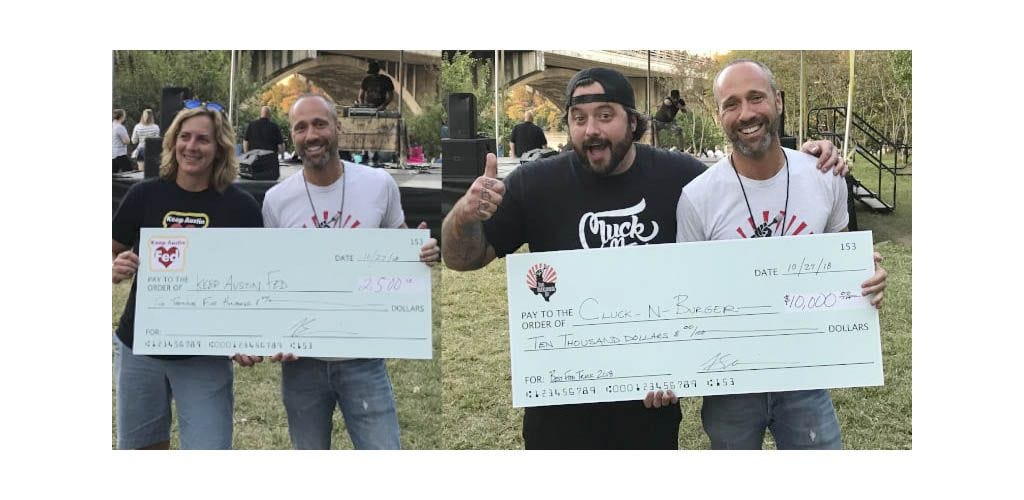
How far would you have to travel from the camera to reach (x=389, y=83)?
13.6 ft

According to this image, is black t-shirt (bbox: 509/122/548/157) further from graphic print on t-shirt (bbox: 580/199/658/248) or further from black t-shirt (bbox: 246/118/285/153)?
black t-shirt (bbox: 246/118/285/153)

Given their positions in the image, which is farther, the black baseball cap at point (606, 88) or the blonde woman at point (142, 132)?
the blonde woman at point (142, 132)

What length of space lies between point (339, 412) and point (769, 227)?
6.43ft

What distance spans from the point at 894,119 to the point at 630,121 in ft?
4.16

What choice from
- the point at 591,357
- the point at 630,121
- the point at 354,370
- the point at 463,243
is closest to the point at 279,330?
the point at 354,370

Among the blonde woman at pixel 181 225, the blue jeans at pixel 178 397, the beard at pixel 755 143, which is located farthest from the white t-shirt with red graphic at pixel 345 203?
the beard at pixel 755 143

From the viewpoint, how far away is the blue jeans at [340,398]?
4.03 metres

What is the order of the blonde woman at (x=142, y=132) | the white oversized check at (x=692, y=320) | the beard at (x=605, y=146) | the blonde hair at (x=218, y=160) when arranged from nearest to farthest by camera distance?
1. the beard at (x=605, y=146)
2. the white oversized check at (x=692, y=320)
3. the blonde hair at (x=218, y=160)
4. the blonde woman at (x=142, y=132)

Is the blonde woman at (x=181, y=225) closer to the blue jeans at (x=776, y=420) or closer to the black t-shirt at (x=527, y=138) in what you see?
the black t-shirt at (x=527, y=138)

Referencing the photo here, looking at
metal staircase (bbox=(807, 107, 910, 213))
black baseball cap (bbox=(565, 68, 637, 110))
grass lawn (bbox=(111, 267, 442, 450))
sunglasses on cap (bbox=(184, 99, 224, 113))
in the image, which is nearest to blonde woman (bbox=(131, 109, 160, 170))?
sunglasses on cap (bbox=(184, 99, 224, 113))

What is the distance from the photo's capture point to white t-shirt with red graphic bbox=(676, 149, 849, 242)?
3650 millimetres

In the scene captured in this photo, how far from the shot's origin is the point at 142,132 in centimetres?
410

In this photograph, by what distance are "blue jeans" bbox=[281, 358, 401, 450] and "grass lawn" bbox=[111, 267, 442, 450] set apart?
A: 60mm
